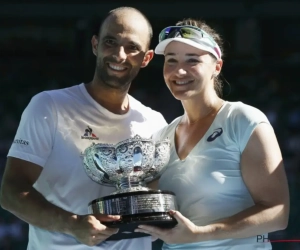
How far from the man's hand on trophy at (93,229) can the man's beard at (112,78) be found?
0.50 meters

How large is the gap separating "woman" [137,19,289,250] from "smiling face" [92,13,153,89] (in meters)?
0.11

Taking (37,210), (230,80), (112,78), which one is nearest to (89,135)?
(112,78)

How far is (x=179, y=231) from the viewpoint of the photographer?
1845 millimetres

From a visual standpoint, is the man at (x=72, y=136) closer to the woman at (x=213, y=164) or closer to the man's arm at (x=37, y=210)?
the man's arm at (x=37, y=210)

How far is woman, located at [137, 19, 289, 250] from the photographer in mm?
1871

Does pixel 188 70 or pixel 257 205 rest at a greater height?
pixel 188 70

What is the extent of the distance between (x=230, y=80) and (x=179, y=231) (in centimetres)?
222

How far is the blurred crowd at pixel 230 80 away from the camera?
3.96 m

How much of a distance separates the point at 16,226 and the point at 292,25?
1783mm

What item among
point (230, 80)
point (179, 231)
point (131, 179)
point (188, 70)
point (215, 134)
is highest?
point (230, 80)

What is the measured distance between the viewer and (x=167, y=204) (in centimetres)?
187

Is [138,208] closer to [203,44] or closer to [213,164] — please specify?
[213,164]

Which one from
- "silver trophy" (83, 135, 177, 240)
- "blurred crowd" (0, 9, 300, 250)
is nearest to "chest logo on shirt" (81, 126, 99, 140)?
"silver trophy" (83, 135, 177, 240)

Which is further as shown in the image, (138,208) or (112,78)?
(112,78)
